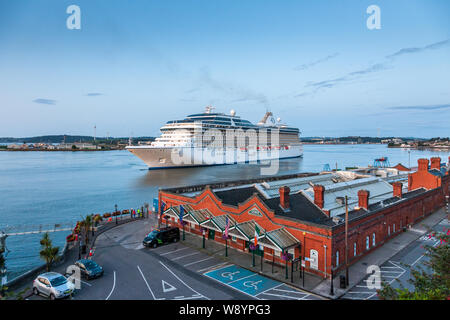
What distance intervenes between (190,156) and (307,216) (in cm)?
6715

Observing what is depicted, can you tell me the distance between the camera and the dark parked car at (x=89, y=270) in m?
17.8

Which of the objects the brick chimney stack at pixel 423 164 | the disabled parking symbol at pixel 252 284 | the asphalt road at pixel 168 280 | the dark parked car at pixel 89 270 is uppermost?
the brick chimney stack at pixel 423 164

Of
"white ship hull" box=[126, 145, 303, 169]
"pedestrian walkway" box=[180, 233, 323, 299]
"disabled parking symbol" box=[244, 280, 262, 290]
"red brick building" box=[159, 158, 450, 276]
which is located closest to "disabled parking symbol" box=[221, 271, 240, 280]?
"pedestrian walkway" box=[180, 233, 323, 299]

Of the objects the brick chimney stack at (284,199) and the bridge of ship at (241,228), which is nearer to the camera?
the bridge of ship at (241,228)

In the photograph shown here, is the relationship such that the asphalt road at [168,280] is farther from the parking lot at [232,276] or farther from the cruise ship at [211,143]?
the cruise ship at [211,143]

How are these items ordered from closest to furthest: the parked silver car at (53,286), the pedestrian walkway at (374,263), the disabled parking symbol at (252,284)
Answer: the parked silver car at (53,286)
the pedestrian walkway at (374,263)
the disabled parking symbol at (252,284)

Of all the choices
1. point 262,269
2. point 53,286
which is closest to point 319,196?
point 262,269

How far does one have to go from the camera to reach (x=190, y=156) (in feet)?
284

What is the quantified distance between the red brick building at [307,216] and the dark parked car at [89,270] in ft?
27.6

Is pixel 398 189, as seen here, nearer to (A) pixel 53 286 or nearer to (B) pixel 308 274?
(B) pixel 308 274

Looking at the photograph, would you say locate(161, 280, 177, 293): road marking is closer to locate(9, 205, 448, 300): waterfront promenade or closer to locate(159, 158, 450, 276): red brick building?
locate(9, 205, 448, 300): waterfront promenade

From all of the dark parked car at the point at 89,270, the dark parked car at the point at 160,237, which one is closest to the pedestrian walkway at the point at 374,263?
the dark parked car at the point at 160,237
